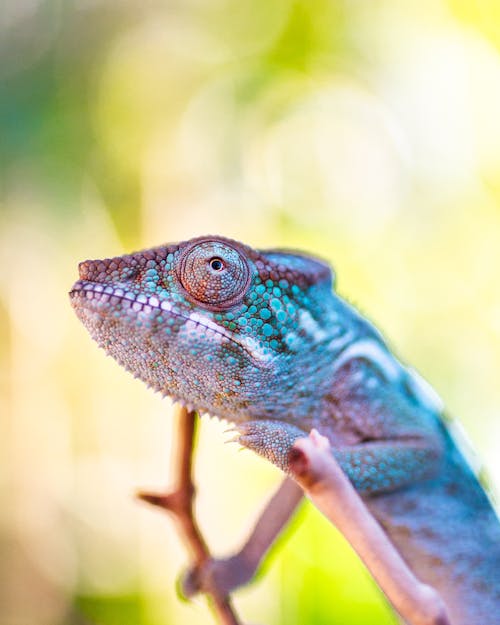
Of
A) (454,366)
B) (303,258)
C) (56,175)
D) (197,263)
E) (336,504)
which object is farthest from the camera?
(56,175)

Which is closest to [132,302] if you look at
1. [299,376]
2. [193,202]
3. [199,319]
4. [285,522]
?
[199,319]

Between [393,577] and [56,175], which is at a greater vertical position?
[56,175]

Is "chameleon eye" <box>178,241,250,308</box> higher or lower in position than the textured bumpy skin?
higher

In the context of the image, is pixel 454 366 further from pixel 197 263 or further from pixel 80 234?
pixel 197 263

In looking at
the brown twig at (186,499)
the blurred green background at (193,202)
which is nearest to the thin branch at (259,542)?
the brown twig at (186,499)

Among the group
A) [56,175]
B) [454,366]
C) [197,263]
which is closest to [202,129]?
[56,175]

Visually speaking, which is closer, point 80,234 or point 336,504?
point 336,504

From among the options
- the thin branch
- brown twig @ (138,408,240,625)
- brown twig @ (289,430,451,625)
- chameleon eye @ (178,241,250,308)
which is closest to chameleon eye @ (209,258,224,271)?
chameleon eye @ (178,241,250,308)

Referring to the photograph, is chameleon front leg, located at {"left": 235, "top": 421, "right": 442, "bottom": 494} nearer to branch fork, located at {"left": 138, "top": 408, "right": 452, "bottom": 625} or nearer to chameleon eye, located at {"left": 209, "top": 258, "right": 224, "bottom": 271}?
branch fork, located at {"left": 138, "top": 408, "right": 452, "bottom": 625}

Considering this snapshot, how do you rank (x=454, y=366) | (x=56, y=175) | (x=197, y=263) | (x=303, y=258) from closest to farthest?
(x=197, y=263)
(x=303, y=258)
(x=454, y=366)
(x=56, y=175)
